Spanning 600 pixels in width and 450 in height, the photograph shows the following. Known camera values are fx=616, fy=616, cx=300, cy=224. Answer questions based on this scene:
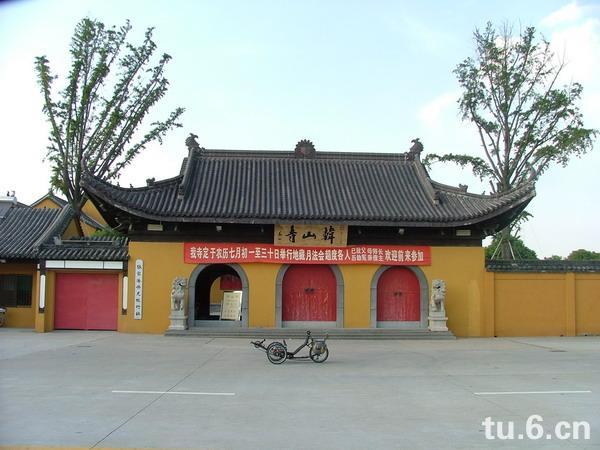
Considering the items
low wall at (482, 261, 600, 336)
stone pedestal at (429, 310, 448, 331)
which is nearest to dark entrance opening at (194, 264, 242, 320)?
stone pedestal at (429, 310, 448, 331)

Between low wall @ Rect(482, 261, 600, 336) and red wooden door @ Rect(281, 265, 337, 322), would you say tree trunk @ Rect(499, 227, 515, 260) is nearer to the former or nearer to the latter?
low wall @ Rect(482, 261, 600, 336)

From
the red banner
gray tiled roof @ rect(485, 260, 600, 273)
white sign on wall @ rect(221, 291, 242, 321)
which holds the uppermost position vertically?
the red banner

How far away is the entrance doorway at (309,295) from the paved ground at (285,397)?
4107 mm

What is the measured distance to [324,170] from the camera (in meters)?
20.8

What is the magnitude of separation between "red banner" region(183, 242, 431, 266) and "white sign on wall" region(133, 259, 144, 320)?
52.5 inches

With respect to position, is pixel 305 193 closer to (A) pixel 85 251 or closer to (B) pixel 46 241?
(A) pixel 85 251

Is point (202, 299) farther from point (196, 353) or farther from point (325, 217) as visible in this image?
point (196, 353)

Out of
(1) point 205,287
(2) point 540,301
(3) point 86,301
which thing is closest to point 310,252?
(1) point 205,287

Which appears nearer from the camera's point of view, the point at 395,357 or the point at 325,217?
the point at 395,357

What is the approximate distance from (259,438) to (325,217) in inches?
455

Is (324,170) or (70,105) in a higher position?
(70,105)

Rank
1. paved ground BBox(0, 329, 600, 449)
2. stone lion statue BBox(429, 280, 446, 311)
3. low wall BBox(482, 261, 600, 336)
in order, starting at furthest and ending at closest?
low wall BBox(482, 261, 600, 336)
stone lion statue BBox(429, 280, 446, 311)
paved ground BBox(0, 329, 600, 449)

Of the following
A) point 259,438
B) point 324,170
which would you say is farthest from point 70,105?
point 259,438

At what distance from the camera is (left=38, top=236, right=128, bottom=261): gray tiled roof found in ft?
59.7
